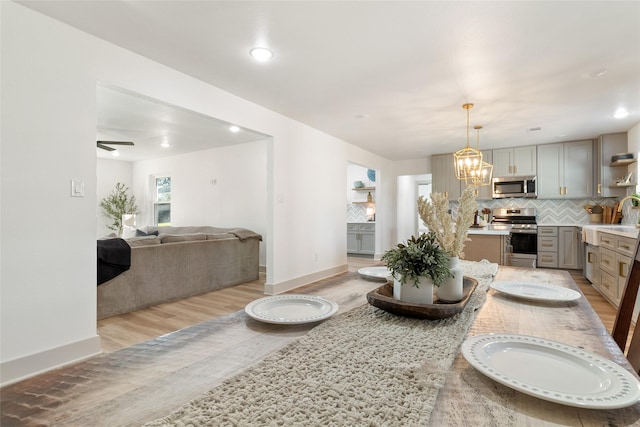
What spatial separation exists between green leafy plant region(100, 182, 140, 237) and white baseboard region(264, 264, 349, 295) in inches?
198

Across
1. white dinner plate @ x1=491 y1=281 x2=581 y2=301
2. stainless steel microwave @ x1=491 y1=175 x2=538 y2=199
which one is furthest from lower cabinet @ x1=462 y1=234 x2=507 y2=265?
white dinner plate @ x1=491 y1=281 x2=581 y2=301

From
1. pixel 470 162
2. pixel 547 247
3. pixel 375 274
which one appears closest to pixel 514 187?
pixel 547 247

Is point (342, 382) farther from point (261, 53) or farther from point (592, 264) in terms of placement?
point (592, 264)

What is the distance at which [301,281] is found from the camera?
4273 millimetres

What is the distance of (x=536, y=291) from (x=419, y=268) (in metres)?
0.68

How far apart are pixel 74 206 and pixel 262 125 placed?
2.10 meters

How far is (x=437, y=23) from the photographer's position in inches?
80.7

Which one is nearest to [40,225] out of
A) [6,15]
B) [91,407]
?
[6,15]

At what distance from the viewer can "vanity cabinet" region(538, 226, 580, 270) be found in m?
5.02

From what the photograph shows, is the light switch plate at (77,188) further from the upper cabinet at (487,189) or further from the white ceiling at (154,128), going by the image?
the upper cabinet at (487,189)

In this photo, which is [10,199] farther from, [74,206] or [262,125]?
[262,125]

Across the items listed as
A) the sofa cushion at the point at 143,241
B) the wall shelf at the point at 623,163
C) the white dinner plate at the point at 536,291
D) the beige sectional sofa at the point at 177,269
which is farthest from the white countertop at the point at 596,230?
the sofa cushion at the point at 143,241

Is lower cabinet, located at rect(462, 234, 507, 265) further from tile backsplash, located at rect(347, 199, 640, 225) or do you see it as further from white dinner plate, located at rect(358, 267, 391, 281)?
white dinner plate, located at rect(358, 267, 391, 281)

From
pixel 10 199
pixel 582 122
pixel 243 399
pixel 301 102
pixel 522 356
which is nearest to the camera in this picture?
pixel 243 399
